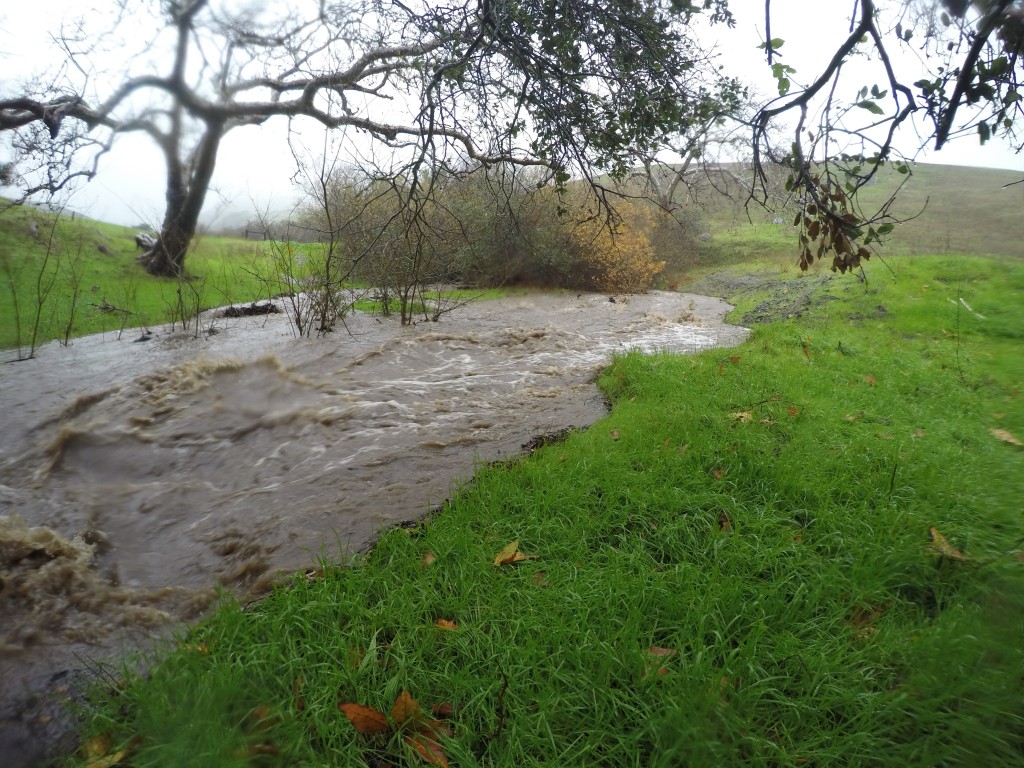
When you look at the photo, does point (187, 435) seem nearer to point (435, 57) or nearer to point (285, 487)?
point (285, 487)

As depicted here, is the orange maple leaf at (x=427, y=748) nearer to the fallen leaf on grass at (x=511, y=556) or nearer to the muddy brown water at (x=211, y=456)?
the fallen leaf on grass at (x=511, y=556)

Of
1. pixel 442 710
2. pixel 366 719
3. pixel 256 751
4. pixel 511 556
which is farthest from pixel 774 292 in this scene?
pixel 256 751

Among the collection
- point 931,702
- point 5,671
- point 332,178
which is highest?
point 332,178

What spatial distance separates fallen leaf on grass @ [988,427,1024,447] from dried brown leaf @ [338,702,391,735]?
4.77m

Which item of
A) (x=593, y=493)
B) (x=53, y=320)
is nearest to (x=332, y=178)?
(x=53, y=320)

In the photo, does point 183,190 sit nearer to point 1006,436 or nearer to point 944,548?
point 944,548

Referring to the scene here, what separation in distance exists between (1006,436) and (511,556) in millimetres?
4000

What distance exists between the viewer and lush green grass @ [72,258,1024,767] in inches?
77.7

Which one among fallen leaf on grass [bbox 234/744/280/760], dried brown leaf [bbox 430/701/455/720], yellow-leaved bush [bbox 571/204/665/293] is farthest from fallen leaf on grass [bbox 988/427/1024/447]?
yellow-leaved bush [bbox 571/204/665/293]

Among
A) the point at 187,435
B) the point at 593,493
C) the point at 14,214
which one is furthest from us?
the point at 14,214

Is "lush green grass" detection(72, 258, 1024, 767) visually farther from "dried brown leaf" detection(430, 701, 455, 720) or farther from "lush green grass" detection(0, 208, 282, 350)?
"lush green grass" detection(0, 208, 282, 350)

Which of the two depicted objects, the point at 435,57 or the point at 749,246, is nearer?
the point at 435,57

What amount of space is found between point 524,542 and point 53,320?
9056mm

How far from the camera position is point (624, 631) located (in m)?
→ 2.40
